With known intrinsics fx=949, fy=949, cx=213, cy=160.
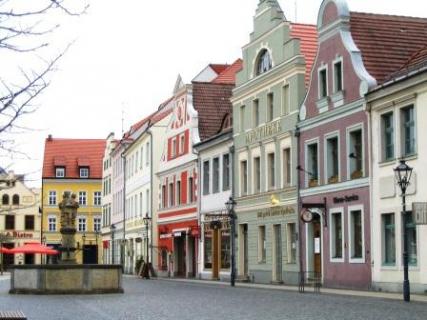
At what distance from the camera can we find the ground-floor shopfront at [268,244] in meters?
42.4

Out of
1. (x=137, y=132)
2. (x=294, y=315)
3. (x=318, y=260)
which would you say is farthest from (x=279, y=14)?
(x=137, y=132)

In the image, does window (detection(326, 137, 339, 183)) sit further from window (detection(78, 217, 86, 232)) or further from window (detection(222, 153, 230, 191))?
window (detection(78, 217, 86, 232))

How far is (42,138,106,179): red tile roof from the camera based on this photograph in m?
111

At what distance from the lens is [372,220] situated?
1358 inches

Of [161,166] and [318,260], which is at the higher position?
[161,166]

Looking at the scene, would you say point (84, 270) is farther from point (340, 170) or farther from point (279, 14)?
point (279, 14)

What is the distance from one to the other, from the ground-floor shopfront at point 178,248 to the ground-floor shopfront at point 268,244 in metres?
7.73

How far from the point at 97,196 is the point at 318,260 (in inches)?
2870

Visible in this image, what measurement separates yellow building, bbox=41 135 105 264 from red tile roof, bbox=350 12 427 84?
70.3 meters

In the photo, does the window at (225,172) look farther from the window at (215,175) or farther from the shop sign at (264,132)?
the shop sign at (264,132)

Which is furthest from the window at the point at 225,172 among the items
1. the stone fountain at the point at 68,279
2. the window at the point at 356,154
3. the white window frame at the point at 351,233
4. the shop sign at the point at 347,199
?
the stone fountain at the point at 68,279

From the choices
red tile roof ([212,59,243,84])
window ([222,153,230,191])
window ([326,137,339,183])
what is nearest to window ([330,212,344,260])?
window ([326,137,339,183])

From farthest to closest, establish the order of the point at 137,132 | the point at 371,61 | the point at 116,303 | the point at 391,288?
1. the point at 137,132
2. the point at 371,61
3. the point at 391,288
4. the point at 116,303

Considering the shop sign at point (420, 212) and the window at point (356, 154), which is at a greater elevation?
the window at point (356, 154)
